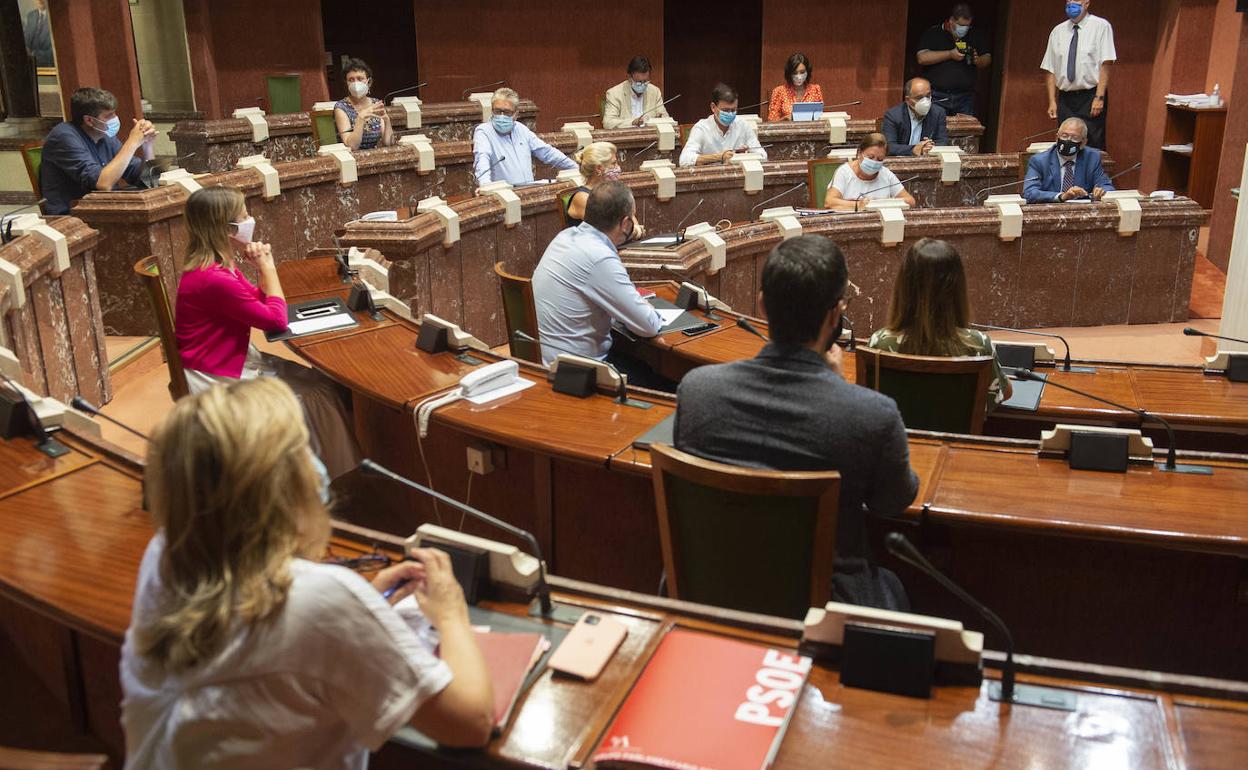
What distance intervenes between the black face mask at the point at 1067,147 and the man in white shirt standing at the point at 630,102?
366cm

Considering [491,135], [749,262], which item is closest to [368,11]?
[491,135]

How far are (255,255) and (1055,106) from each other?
8052 millimetres

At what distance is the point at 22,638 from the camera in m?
2.23

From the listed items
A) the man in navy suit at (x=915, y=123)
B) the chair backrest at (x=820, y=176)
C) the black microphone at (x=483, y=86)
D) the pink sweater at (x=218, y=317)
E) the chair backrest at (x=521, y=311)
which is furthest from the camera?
the black microphone at (x=483, y=86)

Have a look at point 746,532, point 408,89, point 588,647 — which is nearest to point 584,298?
point 746,532

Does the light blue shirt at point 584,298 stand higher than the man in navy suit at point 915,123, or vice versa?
the man in navy suit at point 915,123

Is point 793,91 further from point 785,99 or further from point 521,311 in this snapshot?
point 521,311

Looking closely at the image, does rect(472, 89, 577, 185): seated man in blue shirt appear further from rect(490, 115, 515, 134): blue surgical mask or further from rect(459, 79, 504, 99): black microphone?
rect(459, 79, 504, 99): black microphone

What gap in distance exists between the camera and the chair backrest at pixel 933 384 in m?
3.07

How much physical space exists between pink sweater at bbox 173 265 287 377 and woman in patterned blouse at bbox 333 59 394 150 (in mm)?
4290

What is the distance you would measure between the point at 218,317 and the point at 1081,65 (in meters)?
8.09

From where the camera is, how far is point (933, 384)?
10.3 feet

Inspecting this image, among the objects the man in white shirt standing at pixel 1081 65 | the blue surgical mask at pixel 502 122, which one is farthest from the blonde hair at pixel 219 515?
the man in white shirt standing at pixel 1081 65

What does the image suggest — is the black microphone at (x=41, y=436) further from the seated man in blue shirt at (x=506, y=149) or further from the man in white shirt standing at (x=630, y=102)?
the man in white shirt standing at (x=630, y=102)
